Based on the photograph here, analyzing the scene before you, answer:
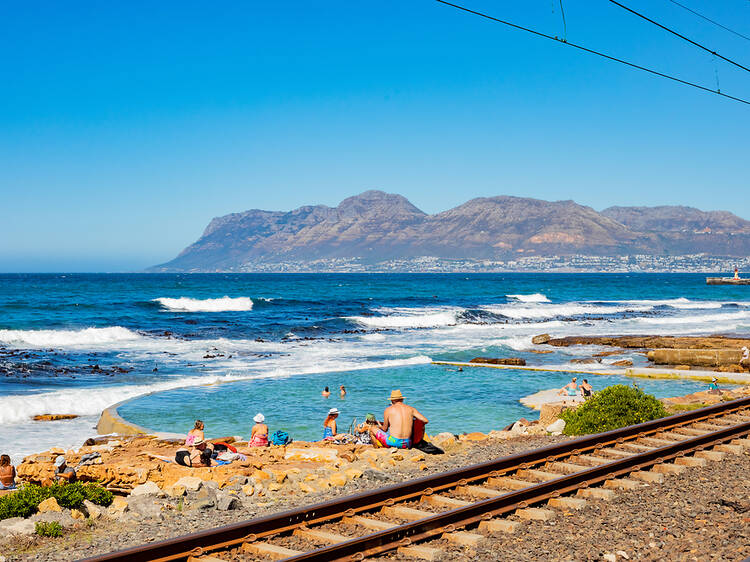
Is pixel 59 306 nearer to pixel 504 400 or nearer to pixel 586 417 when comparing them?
pixel 504 400

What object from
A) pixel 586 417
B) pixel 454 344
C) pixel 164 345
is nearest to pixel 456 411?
pixel 586 417

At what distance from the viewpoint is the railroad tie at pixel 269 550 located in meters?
7.30

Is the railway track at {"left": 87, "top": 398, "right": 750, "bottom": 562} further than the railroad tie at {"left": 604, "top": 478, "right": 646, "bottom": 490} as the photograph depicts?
No

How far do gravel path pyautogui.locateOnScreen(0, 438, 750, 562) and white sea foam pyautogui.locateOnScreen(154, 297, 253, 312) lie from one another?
2744 inches

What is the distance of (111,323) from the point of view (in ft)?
182

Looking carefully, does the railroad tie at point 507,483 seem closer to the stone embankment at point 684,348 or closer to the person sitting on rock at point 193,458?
the person sitting on rock at point 193,458

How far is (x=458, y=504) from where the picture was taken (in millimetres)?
9070

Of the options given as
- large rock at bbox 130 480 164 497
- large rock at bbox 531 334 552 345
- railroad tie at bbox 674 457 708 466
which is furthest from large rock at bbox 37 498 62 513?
large rock at bbox 531 334 552 345

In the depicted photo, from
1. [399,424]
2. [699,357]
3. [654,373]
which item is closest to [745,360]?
[699,357]

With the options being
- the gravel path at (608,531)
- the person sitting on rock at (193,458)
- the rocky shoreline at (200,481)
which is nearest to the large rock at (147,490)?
the rocky shoreline at (200,481)

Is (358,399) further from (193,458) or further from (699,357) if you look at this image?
(699,357)

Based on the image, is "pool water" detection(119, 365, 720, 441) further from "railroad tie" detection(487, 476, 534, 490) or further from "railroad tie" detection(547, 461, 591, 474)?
"railroad tie" detection(487, 476, 534, 490)

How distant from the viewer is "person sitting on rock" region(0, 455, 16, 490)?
11.8 metres

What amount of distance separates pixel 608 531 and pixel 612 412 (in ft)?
21.9
